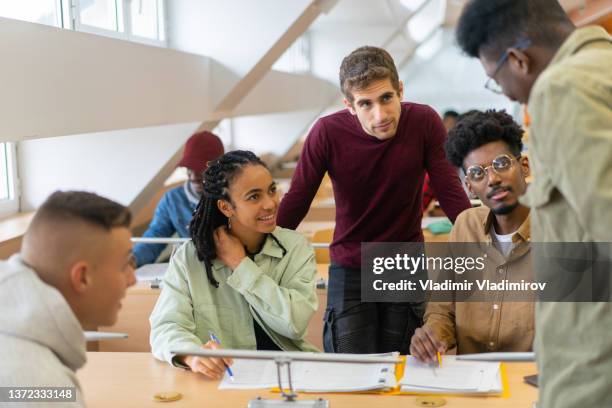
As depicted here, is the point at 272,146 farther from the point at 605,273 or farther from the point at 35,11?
the point at 605,273

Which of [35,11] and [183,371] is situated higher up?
[35,11]

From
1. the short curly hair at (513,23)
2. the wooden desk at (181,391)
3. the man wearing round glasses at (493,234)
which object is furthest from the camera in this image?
the man wearing round glasses at (493,234)

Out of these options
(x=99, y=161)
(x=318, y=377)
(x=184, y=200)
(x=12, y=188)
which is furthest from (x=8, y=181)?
(x=318, y=377)

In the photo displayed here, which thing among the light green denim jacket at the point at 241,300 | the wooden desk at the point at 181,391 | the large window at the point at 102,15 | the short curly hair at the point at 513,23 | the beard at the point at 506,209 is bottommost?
the wooden desk at the point at 181,391

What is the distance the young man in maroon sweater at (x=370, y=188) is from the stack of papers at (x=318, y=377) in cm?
63

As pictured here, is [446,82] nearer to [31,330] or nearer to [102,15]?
[102,15]

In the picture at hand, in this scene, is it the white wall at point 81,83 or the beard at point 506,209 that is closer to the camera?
the beard at point 506,209

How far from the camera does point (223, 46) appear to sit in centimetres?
464

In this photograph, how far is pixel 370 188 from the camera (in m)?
2.83

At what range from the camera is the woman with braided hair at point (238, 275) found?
2.38 meters

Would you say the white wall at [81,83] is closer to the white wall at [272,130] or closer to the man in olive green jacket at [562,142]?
the man in olive green jacket at [562,142]

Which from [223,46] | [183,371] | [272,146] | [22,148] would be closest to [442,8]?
[272,146]

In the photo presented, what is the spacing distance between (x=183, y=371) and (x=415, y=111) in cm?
127

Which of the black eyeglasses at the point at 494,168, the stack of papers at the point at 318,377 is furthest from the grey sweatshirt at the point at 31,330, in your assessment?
the black eyeglasses at the point at 494,168
